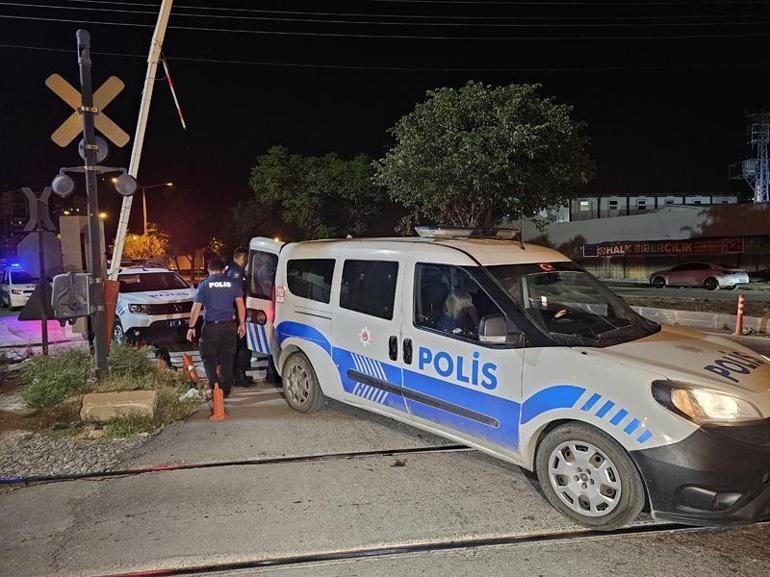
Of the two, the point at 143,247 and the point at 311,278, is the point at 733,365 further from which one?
the point at 143,247

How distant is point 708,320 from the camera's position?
14.5 metres

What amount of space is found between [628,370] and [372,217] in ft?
101

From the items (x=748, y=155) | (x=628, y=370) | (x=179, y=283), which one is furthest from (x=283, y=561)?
(x=748, y=155)

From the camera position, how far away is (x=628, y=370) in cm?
360

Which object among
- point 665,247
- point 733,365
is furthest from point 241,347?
point 665,247

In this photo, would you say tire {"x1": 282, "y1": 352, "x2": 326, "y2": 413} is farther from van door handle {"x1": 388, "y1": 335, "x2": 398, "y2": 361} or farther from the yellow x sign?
the yellow x sign

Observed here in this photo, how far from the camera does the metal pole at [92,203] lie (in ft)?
21.4

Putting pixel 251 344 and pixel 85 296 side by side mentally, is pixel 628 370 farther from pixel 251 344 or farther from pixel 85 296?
pixel 85 296

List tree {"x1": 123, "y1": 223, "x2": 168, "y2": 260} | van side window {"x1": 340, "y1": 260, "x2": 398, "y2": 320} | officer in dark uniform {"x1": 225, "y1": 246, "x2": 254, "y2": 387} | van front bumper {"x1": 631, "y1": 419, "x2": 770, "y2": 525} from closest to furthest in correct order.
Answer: van front bumper {"x1": 631, "y1": 419, "x2": 770, "y2": 525} < van side window {"x1": 340, "y1": 260, "x2": 398, "y2": 320} < officer in dark uniform {"x1": 225, "y1": 246, "x2": 254, "y2": 387} < tree {"x1": 123, "y1": 223, "x2": 168, "y2": 260}

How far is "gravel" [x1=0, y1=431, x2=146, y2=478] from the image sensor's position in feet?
16.3

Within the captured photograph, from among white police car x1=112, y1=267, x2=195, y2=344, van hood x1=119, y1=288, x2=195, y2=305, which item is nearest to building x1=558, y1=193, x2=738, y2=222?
van hood x1=119, y1=288, x2=195, y2=305

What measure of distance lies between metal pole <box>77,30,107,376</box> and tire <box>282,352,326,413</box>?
209 centimetres

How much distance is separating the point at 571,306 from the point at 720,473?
6.61 ft

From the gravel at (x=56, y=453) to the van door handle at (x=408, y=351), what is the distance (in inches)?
102
